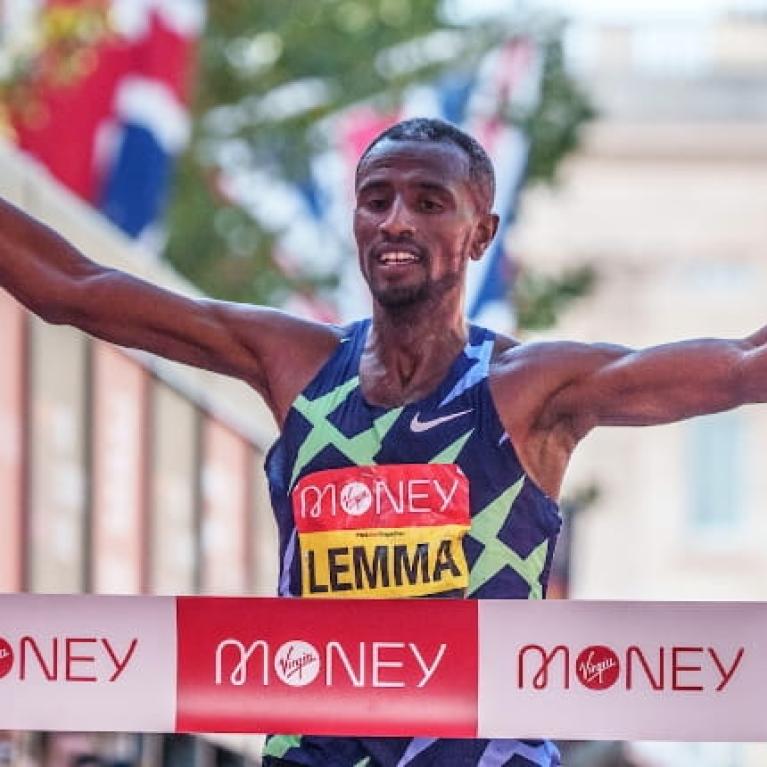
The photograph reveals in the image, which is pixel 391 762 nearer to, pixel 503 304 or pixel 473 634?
pixel 473 634

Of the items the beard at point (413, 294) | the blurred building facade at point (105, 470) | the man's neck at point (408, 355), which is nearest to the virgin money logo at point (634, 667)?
the man's neck at point (408, 355)

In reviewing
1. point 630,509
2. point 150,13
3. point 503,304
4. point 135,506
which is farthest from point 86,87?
point 630,509

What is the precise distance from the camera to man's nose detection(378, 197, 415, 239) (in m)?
5.83

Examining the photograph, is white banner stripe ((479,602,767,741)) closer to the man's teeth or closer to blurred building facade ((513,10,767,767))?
the man's teeth

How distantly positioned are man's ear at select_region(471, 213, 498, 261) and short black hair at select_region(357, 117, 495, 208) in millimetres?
28

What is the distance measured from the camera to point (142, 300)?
241 inches

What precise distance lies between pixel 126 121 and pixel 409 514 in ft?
55.4

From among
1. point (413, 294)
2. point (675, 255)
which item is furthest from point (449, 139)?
point (675, 255)

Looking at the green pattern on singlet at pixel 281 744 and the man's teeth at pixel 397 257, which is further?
the green pattern on singlet at pixel 281 744

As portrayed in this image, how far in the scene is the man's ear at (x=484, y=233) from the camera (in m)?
6.04

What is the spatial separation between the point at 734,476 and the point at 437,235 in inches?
2071

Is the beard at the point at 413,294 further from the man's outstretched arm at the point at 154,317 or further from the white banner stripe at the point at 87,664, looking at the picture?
the white banner stripe at the point at 87,664

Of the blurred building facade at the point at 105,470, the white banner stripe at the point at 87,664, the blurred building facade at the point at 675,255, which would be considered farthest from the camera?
the blurred building facade at the point at 675,255

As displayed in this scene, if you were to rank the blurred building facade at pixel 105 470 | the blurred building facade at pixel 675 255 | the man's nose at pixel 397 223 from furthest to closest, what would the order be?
the blurred building facade at pixel 675 255
the blurred building facade at pixel 105 470
the man's nose at pixel 397 223
